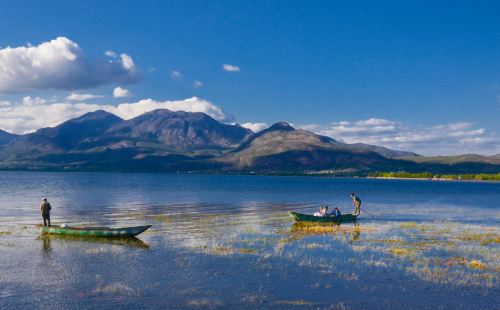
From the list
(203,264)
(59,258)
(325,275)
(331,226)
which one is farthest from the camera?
(331,226)

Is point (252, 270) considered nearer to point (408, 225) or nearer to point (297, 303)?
point (297, 303)

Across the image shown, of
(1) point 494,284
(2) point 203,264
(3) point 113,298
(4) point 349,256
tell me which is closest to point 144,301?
(3) point 113,298

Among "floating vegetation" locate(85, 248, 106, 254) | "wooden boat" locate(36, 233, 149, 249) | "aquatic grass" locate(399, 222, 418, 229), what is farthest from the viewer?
"aquatic grass" locate(399, 222, 418, 229)

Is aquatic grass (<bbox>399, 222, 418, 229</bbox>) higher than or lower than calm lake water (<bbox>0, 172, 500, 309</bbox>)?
lower

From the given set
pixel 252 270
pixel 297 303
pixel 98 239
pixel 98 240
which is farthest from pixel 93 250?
pixel 297 303

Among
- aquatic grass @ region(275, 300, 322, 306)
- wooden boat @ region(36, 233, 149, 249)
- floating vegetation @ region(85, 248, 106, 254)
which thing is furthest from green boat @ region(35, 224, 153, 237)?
aquatic grass @ region(275, 300, 322, 306)

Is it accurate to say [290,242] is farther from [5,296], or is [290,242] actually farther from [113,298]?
[5,296]

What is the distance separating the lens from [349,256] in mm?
26266

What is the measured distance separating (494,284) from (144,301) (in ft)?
61.9

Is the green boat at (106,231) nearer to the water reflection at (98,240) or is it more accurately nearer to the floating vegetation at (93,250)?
the water reflection at (98,240)

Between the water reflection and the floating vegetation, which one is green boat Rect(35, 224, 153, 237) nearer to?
the water reflection

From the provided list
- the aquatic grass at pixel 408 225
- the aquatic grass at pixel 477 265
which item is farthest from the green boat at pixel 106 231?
the aquatic grass at pixel 408 225

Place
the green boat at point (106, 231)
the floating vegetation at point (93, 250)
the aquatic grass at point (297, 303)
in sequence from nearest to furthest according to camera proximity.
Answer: the aquatic grass at point (297, 303), the floating vegetation at point (93, 250), the green boat at point (106, 231)

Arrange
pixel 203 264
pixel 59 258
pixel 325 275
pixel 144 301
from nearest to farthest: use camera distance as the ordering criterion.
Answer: pixel 144 301, pixel 325 275, pixel 203 264, pixel 59 258
